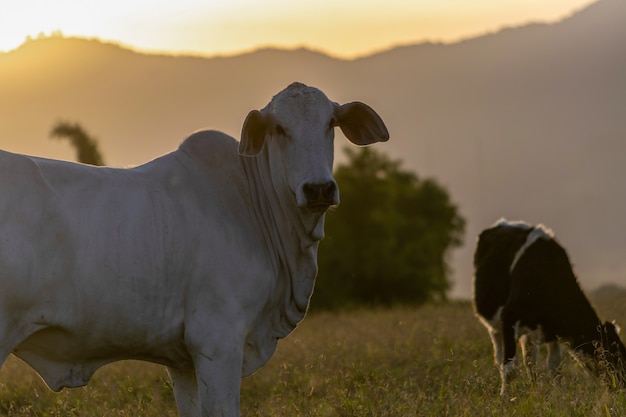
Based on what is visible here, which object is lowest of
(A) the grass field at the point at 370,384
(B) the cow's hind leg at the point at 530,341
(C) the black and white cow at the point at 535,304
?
(A) the grass field at the point at 370,384

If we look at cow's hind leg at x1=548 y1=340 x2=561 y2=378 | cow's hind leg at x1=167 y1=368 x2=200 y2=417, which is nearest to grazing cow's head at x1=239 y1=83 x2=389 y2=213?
cow's hind leg at x1=167 y1=368 x2=200 y2=417

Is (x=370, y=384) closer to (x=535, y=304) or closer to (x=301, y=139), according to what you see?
(x=301, y=139)

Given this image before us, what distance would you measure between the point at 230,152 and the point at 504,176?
561ft

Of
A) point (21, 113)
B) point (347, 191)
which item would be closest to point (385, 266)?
point (347, 191)

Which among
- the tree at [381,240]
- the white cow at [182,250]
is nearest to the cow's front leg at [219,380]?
the white cow at [182,250]

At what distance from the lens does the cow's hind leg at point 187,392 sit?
7117 millimetres

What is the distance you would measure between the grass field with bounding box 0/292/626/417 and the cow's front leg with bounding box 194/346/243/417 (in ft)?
3.76

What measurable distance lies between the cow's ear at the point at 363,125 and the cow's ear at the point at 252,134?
Answer: 0.54 meters

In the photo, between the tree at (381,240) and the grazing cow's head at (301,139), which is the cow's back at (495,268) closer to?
the grazing cow's head at (301,139)

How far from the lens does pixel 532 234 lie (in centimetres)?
1212

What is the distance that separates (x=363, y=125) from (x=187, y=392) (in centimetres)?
207

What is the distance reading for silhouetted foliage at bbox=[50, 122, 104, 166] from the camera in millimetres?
22625

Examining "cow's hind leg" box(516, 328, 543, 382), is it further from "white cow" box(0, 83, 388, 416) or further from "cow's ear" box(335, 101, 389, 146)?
"white cow" box(0, 83, 388, 416)

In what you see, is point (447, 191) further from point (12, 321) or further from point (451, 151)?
point (451, 151)
